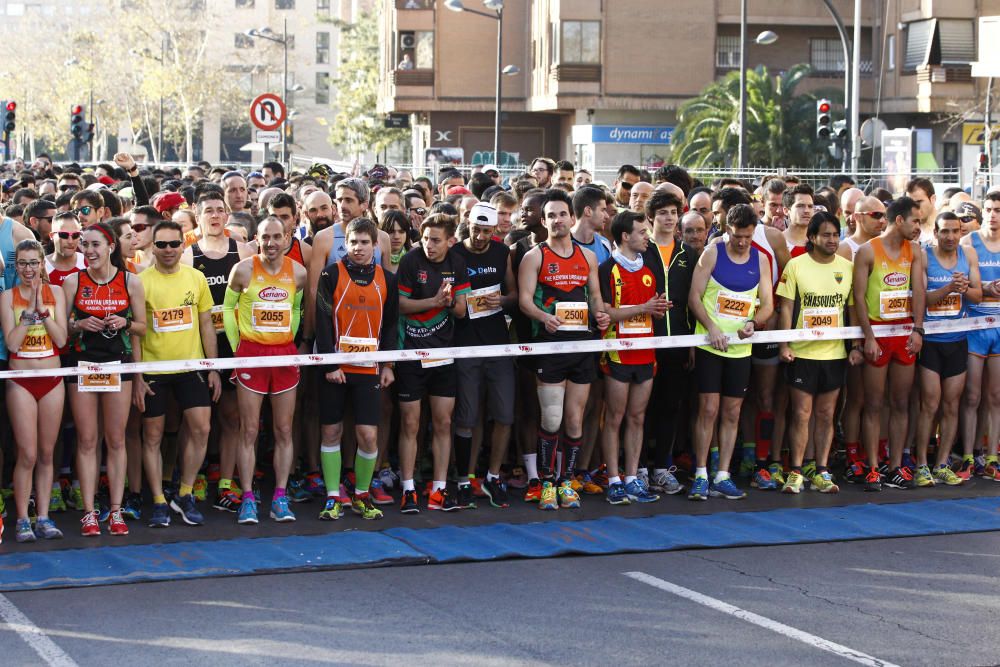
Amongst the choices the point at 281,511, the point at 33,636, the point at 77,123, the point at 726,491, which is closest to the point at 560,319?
the point at 726,491

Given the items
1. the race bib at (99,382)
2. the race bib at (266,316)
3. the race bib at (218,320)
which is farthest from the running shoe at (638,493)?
the race bib at (99,382)

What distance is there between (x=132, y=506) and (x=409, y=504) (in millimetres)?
1826

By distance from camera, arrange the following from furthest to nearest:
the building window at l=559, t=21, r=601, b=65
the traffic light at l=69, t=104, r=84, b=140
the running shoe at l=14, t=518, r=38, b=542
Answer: the building window at l=559, t=21, r=601, b=65 → the traffic light at l=69, t=104, r=84, b=140 → the running shoe at l=14, t=518, r=38, b=542

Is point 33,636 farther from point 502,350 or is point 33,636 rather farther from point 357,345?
point 502,350

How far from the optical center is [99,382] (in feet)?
30.9

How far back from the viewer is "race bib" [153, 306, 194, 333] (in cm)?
975

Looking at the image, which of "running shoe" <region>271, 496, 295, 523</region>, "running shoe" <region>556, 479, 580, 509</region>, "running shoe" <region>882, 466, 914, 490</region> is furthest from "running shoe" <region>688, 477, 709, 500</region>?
"running shoe" <region>271, 496, 295, 523</region>

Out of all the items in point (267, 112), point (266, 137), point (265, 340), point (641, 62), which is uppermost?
point (641, 62)

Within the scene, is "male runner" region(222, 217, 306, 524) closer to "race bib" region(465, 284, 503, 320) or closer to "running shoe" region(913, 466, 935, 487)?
"race bib" region(465, 284, 503, 320)

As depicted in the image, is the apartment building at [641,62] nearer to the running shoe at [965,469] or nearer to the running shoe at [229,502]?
the running shoe at [965,469]

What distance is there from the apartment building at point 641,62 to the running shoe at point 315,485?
3841 cm

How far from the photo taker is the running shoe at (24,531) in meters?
9.16

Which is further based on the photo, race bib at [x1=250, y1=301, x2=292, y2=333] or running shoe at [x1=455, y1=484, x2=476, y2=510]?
running shoe at [x1=455, y1=484, x2=476, y2=510]

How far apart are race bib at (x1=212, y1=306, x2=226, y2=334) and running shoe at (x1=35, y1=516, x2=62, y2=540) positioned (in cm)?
183
